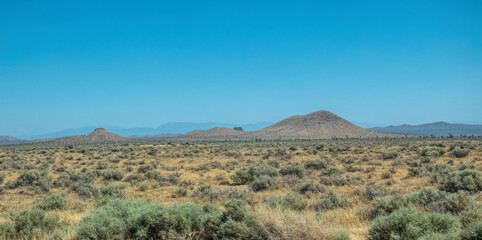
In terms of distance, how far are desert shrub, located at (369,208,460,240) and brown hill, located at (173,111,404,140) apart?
124 m

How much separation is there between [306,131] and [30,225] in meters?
139

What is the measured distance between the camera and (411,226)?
18.8ft

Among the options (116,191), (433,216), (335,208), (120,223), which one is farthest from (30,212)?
(433,216)

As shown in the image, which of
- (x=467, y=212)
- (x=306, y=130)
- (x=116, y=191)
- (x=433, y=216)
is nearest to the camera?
(x=433, y=216)

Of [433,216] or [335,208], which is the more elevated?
[433,216]

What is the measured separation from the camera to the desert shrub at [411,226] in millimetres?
5750

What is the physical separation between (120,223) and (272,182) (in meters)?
9.25

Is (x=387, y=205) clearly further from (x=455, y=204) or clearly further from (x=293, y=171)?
(x=293, y=171)

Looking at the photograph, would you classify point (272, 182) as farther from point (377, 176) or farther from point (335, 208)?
point (377, 176)

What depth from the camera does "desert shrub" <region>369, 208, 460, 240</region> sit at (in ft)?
18.9

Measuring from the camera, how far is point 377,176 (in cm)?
1831

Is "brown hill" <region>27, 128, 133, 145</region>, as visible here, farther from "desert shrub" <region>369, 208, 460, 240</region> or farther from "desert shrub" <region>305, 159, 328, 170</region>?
"desert shrub" <region>369, 208, 460, 240</region>

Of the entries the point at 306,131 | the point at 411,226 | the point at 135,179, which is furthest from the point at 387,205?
the point at 306,131

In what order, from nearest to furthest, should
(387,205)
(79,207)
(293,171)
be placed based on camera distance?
(387,205) → (79,207) → (293,171)
